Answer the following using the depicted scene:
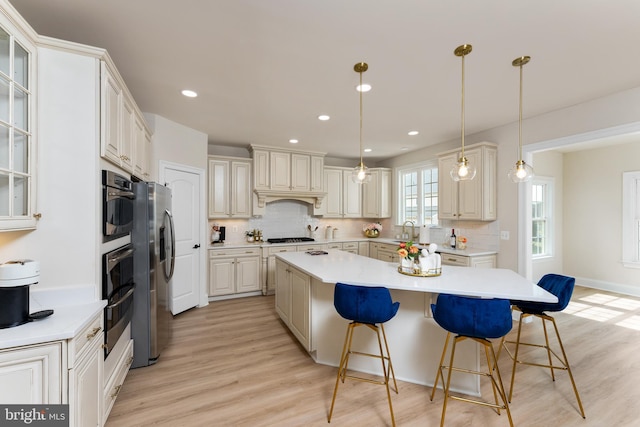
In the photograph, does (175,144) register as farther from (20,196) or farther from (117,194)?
(20,196)

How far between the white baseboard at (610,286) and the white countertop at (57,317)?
7.24m

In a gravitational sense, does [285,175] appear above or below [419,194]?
above

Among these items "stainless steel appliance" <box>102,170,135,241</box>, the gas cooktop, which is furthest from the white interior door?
"stainless steel appliance" <box>102,170,135,241</box>

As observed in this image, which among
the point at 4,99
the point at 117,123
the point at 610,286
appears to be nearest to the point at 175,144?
the point at 117,123

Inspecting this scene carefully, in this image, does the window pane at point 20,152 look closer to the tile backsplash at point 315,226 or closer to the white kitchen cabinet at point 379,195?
the tile backsplash at point 315,226

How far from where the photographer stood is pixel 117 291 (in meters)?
2.01

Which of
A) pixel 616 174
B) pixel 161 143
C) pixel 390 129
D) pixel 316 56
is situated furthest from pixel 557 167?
pixel 161 143

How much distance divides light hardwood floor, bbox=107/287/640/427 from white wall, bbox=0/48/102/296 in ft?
3.72

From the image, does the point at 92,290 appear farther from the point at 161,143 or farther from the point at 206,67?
the point at 161,143

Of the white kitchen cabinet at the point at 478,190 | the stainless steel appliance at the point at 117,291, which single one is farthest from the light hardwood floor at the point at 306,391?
the white kitchen cabinet at the point at 478,190

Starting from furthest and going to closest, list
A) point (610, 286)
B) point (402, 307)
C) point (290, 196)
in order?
point (290, 196), point (610, 286), point (402, 307)

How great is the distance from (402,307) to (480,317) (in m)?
0.73

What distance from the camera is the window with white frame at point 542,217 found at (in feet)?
17.3

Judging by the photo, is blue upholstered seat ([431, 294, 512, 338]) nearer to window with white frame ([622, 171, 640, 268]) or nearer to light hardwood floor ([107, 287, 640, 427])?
light hardwood floor ([107, 287, 640, 427])
